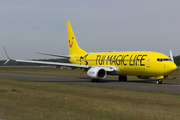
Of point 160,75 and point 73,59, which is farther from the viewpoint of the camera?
point 73,59

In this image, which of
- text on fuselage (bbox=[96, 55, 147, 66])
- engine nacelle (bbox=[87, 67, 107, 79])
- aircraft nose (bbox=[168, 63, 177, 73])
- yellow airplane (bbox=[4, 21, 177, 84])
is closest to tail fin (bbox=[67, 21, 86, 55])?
yellow airplane (bbox=[4, 21, 177, 84])

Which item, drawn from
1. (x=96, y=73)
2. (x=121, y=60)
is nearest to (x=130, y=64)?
(x=121, y=60)

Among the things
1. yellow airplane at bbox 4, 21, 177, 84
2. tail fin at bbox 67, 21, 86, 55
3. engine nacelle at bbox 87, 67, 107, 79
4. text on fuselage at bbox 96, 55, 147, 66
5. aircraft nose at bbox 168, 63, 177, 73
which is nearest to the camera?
aircraft nose at bbox 168, 63, 177, 73

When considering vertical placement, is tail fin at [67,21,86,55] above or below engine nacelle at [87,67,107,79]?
above

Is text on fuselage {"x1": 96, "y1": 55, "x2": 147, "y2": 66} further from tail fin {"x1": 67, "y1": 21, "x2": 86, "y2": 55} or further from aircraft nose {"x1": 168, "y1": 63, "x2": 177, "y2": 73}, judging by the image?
tail fin {"x1": 67, "y1": 21, "x2": 86, "y2": 55}

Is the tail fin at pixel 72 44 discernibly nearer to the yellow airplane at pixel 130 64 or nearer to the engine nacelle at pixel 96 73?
the yellow airplane at pixel 130 64

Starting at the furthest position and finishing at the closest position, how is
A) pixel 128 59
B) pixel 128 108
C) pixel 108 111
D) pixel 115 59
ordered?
pixel 115 59
pixel 128 59
pixel 128 108
pixel 108 111

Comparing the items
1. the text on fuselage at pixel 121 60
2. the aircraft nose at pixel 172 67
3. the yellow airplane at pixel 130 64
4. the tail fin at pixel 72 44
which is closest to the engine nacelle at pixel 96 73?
the yellow airplane at pixel 130 64

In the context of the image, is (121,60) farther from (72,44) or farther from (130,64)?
(72,44)

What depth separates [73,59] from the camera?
43000 mm

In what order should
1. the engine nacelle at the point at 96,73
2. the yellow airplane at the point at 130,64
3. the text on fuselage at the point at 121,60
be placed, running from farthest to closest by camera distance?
the engine nacelle at the point at 96,73 < the text on fuselage at the point at 121,60 < the yellow airplane at the point at 130,64

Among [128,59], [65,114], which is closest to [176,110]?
[65,114]

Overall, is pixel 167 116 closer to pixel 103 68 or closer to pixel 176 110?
pixel 176 110

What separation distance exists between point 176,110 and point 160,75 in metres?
17.2
